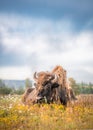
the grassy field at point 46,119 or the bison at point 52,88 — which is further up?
the bison at point 52,88

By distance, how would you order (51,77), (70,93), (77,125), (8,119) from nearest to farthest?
1. (77,125)
2. (8,119)
3. (51,77)
4. (70,93)

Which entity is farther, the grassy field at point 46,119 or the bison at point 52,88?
the bison at point 52,88

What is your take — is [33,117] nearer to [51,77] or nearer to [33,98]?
[33,98]

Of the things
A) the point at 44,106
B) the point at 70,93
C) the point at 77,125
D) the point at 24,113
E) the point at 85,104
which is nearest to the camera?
the point at 77,125

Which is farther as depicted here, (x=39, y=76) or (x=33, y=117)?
(x=39, y=76)

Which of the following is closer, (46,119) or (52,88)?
(46,119)

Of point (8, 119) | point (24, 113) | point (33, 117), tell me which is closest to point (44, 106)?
point (24, 113)

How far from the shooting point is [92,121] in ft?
45.8

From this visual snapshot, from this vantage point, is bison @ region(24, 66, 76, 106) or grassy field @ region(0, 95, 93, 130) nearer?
grassy field @ region(0, 95, 93, 130)

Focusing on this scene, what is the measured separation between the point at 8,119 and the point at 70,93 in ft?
31.8

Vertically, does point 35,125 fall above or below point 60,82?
below

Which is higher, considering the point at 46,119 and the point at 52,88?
the point at 52,88

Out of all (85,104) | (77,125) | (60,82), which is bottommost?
(77,125)

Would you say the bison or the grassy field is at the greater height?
the bison
